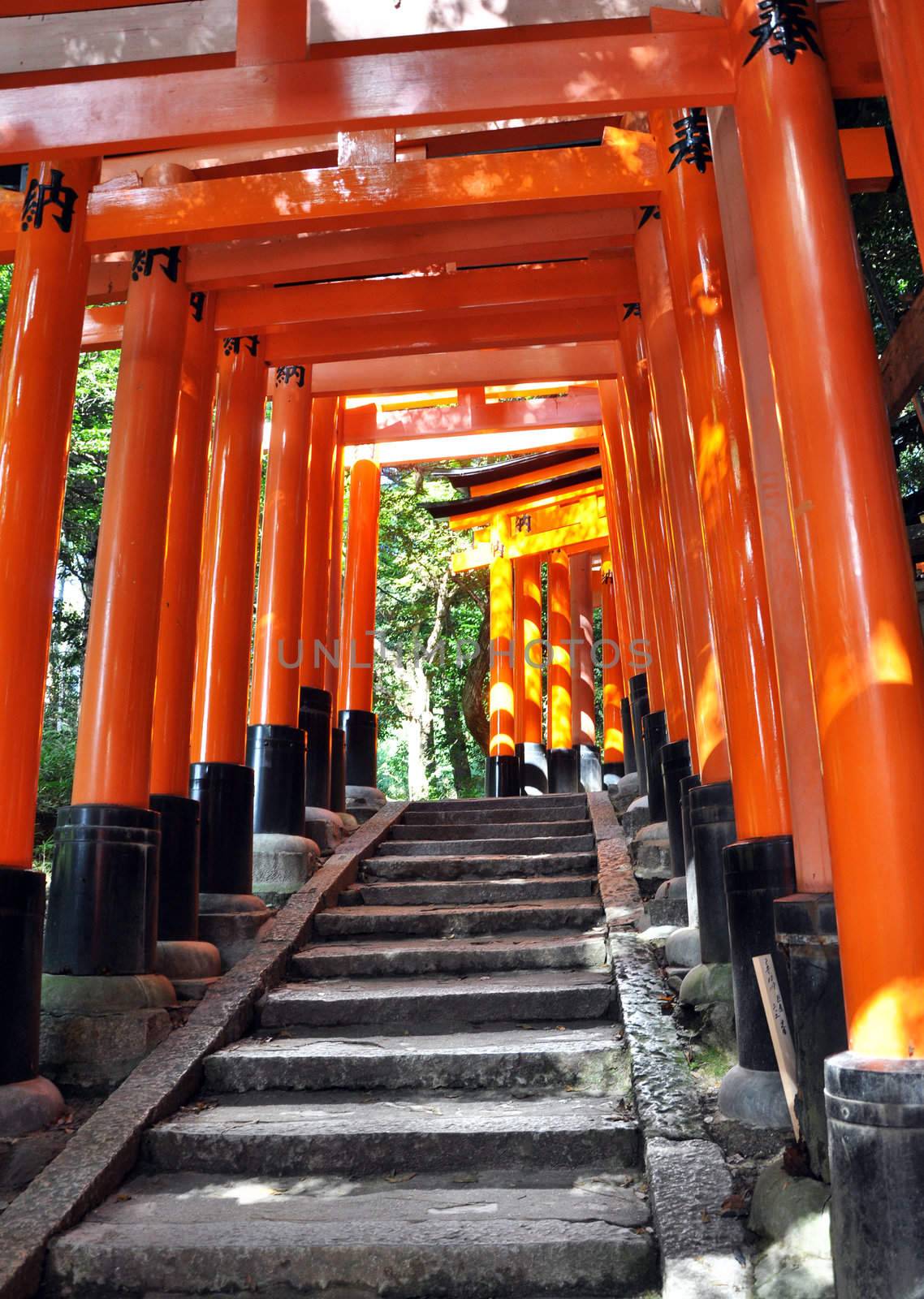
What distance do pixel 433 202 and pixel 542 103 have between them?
978 mm

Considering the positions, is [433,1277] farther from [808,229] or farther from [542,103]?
[542,103]

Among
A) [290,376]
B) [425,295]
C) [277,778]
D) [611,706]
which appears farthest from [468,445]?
[277,778]

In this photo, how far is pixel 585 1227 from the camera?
11.1ft

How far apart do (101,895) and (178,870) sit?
74cm

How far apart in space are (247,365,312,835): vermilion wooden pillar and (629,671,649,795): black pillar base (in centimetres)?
302

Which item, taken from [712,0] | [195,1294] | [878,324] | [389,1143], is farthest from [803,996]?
[878,324]

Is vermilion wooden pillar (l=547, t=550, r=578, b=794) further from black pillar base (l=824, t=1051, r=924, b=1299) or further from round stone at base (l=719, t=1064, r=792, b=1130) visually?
black pillar base (l=824, t=1051, r=924, b=1299)

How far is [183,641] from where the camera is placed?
6.39 meters

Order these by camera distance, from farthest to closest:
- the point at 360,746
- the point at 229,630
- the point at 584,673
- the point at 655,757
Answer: the point at 584,673
the point at 360,746
the point at 655,757
the point at 229,630

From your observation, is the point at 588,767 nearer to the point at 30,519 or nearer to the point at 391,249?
the point at 391,249

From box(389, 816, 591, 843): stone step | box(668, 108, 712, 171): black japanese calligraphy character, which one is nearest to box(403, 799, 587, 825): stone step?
box(389, 816, 591, 843): stone step

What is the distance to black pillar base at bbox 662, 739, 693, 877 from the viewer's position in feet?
20.4

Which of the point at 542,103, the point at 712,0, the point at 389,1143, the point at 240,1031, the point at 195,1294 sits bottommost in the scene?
the point at 195,1294

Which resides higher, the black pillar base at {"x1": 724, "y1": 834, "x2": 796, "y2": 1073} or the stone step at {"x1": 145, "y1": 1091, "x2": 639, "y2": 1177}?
the black pillar base at {"x1": 724, "y1": 834, "x2": 796, "y2": 1073}
